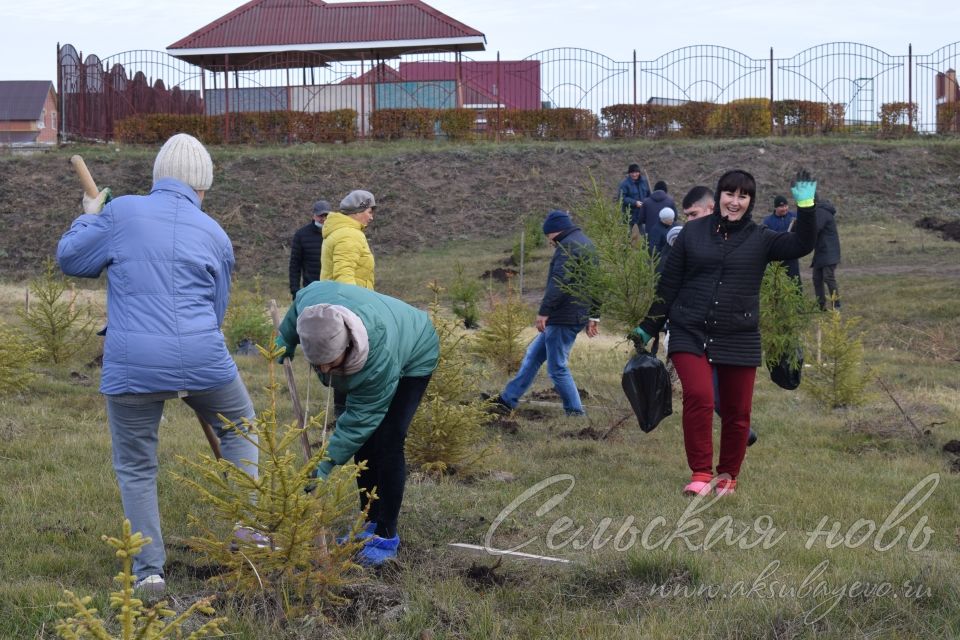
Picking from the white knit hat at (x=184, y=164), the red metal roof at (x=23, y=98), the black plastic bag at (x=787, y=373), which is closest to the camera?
the white knit hat at (x=184, y=164)

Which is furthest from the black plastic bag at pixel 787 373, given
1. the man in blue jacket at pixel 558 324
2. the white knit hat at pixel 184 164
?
the white knit hat at pixel 184 164

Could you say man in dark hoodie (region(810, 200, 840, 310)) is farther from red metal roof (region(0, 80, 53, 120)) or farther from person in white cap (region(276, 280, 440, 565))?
red metal roof (region(0, 80, 53, 120))

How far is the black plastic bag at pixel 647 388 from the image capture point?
621 cm

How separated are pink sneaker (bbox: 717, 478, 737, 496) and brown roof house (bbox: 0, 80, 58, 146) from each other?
202 feet

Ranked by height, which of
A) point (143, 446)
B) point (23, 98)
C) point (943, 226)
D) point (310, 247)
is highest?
point (23, 98)

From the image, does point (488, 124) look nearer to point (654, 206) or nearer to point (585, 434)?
point (654, 206)

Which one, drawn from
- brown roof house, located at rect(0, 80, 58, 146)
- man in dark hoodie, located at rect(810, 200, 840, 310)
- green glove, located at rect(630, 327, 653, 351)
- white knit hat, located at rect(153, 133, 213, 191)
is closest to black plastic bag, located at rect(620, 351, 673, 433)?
green glove, located at rect(630, 327, 653, 351)

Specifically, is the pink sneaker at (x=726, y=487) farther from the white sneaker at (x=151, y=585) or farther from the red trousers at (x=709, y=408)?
the white sneaker at (x=151, y=585)

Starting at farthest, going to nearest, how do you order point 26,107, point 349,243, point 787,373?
point 26,107
point 349,243
point 787,373

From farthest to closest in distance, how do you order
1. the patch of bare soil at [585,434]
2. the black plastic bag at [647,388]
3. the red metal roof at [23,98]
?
the red metal roof at [23,98]
the patch of bare soil at [585,434]
the black plastic bag at [647,388]

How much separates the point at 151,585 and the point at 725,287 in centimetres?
328

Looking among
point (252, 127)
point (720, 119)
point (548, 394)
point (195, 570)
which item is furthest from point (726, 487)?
point (252, 127)

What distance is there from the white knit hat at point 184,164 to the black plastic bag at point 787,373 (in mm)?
3971

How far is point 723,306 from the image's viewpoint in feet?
18.8
